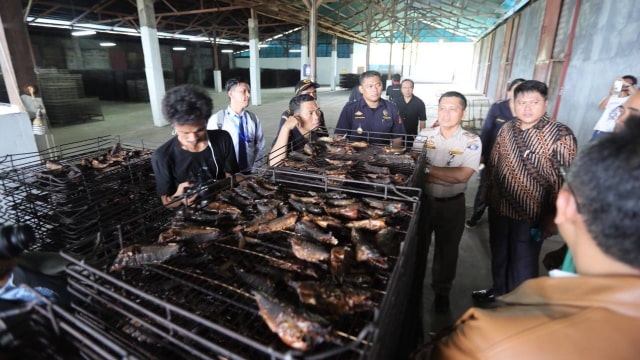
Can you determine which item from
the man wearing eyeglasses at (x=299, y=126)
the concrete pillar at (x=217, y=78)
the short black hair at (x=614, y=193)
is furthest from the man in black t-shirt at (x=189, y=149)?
the concrete pillar at (x=217, y=78)

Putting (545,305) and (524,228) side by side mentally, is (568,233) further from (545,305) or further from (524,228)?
(524,228)

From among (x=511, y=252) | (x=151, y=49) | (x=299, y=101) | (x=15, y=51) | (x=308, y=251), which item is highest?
(x=151, y=49)

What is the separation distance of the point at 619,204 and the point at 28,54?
6622mm

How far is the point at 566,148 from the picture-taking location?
7.73 ft

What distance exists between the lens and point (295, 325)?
3.11 ft

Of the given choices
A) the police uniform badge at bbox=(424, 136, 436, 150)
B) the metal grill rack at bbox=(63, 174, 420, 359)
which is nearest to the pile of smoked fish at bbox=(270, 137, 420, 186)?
the police uniform badge at bbox=(424, 136, 436, 150)

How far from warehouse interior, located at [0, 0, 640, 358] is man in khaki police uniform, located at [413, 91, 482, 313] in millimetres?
425

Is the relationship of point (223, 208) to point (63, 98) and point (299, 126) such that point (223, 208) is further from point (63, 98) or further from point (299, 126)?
point (63, 98)

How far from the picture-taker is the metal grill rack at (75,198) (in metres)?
2.14

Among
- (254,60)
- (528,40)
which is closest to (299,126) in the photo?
(528,40)

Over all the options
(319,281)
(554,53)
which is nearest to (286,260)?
(319,281)

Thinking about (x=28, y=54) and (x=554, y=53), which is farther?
(x=554, y=53)

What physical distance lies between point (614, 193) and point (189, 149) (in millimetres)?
2329

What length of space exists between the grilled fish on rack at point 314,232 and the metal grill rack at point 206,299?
0.45ft
